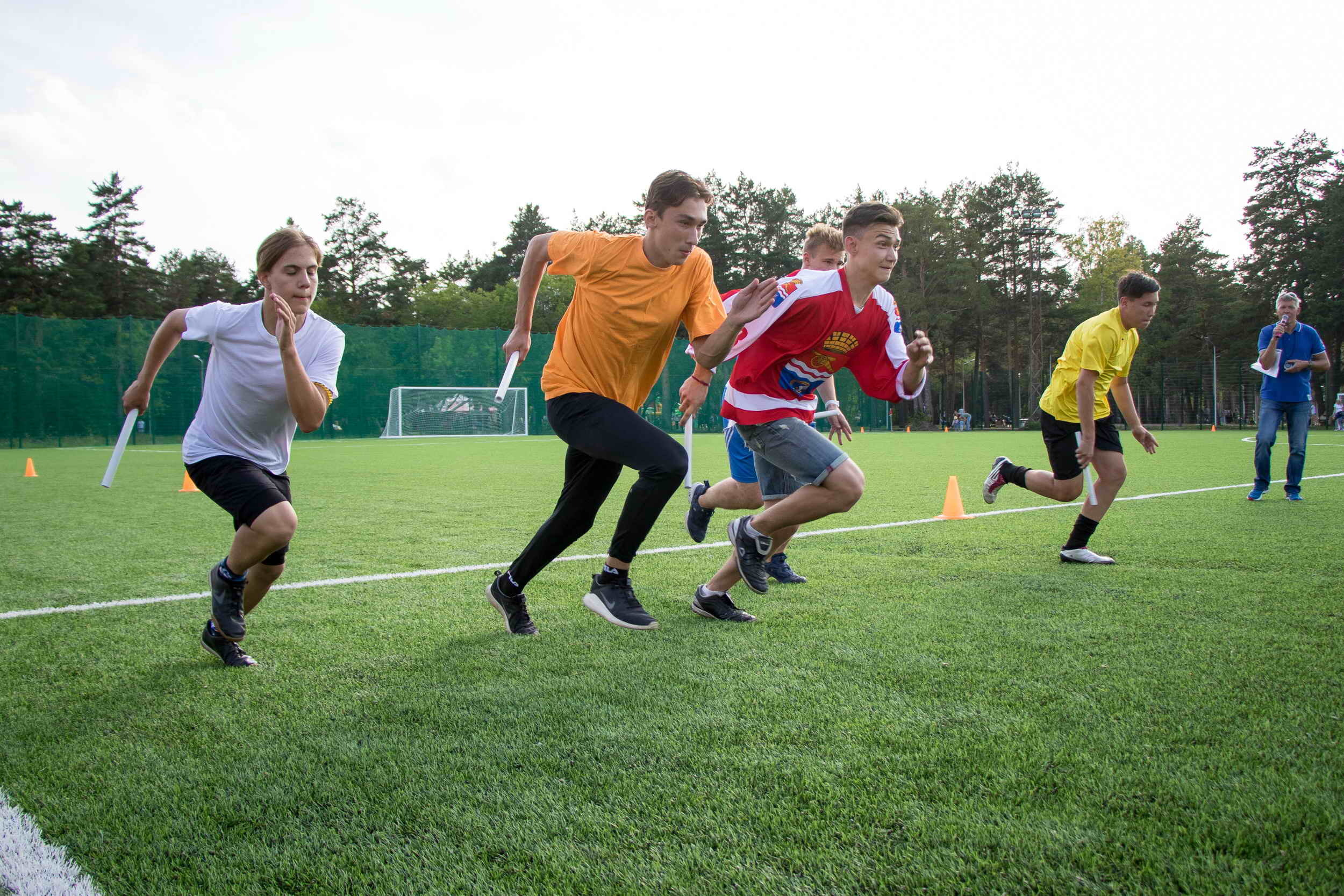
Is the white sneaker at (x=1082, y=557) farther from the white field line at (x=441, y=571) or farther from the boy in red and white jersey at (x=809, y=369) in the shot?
the boy in red and white jersey at (x=809, y=369)

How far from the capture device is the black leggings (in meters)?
3.78

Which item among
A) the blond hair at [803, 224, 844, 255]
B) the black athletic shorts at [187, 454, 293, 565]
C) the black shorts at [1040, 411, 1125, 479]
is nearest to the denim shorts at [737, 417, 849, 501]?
the blond hair at [803, 224, 844, 255]

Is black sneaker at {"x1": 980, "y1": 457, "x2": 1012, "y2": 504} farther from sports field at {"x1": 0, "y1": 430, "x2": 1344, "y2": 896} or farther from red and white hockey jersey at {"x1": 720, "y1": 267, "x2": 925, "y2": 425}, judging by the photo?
red and white hockey jersey at {"x1": 720, "y1": 267, "x2": 925, "y2": 425}

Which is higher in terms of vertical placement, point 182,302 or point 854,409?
point 182,302

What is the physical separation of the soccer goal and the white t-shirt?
1072 inches

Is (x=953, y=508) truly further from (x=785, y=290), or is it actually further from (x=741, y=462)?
(x=785, y=290)

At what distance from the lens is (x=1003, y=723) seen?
2.62 m

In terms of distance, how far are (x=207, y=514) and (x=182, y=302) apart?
196 feet

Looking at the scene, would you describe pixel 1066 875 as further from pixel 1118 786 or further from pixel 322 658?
pixel 322 658

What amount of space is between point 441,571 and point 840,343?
2.66 m

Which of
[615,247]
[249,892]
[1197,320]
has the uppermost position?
[1197,320]

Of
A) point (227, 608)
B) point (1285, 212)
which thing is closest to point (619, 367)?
point (227, 608)

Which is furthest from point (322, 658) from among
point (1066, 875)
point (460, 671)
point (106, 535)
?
point (106, 535)

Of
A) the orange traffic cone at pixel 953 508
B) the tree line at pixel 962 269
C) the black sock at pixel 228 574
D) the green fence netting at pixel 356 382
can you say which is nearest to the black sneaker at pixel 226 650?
the black sock at pixel 228 574
